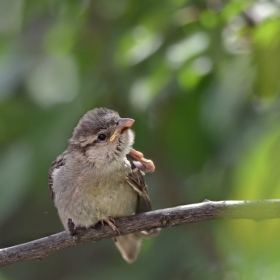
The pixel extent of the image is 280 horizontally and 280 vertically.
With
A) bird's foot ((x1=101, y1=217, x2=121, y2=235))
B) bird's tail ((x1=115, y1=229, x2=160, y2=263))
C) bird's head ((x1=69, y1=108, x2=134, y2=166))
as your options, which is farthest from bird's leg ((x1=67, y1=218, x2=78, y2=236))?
bird's tail ((x1=115, y1=229, x2=160, y2=263))

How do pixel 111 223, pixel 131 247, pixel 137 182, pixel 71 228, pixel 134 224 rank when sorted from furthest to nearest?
pixel 131 247 < pixel 137 182 < pixel 111 223 < pixel 134 224 < pixel 71 228

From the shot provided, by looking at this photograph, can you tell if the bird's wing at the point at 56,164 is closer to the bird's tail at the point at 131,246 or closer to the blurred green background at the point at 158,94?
the blurred green background at the point at 158,94

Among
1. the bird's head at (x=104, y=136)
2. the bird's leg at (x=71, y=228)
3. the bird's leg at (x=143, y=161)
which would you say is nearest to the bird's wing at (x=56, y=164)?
the bird's head at (x=104, y=136)

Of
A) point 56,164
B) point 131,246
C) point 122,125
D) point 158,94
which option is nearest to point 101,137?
point 122,125

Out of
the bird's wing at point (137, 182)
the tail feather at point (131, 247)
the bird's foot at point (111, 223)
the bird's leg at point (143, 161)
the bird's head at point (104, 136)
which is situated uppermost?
the bird's head at point (104, 136)

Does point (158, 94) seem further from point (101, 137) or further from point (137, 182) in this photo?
point (137, 182)
